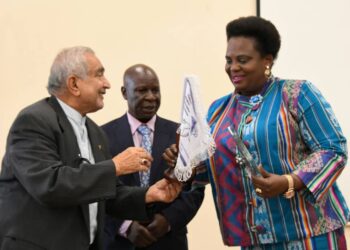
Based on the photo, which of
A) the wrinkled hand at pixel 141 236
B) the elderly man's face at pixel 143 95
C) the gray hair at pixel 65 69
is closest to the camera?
the gray hair at pixel 65 69

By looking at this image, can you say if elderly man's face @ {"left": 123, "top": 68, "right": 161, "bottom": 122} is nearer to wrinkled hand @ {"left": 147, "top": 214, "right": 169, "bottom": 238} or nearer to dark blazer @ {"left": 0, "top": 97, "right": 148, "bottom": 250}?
wrinkled hand @ {"left": 147, "top": 214, "right": 169, "bottom": 238}

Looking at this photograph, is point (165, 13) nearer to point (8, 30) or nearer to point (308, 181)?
point (8, 30)

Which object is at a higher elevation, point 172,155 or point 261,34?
point 261,34

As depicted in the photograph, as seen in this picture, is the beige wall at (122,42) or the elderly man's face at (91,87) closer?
the elderly man's face at (91,87)

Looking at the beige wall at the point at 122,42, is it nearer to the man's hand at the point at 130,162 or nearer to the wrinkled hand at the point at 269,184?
the man's hand at the point at 130,162

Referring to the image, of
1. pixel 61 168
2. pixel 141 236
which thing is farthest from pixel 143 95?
pixel 61 168

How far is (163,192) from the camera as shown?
2711 millimetres

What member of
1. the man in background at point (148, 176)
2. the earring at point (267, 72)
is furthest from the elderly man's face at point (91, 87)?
the earring at point (267, 72)

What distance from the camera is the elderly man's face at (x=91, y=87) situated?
258 centimetres

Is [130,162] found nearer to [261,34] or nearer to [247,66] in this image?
[247,66]

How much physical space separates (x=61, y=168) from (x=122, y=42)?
2.22m

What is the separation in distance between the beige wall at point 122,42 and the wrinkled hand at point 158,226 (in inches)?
51.5

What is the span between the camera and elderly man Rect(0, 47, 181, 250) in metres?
2.29

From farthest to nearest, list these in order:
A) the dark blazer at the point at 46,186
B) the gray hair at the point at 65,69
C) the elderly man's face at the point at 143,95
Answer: the elderly man's face at the point at 143,95
the gray hair at the point at 65,69
the dark blazer at the point at 46,186
